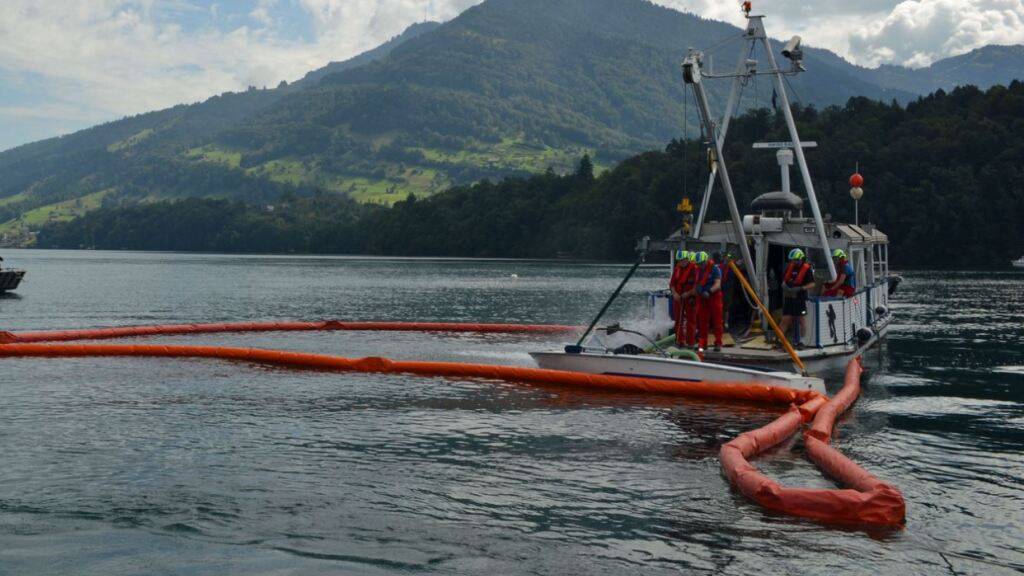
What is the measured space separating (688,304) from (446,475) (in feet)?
36.8

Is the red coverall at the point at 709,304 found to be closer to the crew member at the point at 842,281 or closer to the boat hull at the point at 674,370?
the boat hull at the point at 674,370

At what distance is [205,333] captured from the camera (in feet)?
132

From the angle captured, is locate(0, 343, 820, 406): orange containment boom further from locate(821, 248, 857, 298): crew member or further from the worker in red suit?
locate(821, 248, 857, 298): crew member

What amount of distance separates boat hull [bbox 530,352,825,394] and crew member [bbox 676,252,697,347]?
6.13ft

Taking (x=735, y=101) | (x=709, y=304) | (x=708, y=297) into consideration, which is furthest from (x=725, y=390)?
(x=735, y=101)

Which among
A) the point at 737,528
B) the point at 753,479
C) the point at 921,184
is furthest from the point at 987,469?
the point at 921,184

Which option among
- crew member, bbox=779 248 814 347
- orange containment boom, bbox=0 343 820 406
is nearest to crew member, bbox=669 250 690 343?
orange containment boom, bbox=0 343 820 406

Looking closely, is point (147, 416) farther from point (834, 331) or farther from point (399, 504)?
point (834, 331)

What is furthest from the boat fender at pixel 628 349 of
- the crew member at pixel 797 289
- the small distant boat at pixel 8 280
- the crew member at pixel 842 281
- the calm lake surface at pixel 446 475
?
the small distant boat at pixel 8 280

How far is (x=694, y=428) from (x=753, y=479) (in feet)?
18.3

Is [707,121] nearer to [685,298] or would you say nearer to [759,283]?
[685,298]

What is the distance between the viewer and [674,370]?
73.2ft

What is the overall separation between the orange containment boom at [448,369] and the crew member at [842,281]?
610cm

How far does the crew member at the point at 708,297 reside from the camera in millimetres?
23578
